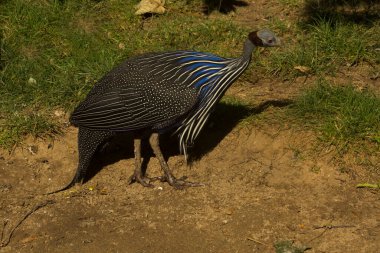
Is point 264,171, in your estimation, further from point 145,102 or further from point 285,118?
point 145,102

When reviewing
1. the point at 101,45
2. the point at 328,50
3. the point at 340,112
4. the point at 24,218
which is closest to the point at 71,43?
the point at 101,45

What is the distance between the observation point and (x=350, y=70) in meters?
5.17

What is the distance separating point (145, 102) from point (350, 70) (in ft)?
6.03

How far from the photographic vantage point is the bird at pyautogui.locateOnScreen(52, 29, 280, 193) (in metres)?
4.06

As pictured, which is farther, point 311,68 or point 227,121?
point 311,68

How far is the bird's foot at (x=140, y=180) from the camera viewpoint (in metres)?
4.36

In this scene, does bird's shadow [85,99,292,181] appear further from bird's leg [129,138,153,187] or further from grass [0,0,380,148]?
grass [0,0,380,148]

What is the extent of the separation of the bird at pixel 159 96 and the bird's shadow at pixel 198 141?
1.06ft

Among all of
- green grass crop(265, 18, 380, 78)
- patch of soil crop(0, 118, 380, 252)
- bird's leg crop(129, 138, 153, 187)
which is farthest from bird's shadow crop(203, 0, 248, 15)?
bird's leg crop(129, 138, 153, 187)

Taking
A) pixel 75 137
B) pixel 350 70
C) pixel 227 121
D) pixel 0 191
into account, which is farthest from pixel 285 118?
pixel 0 191

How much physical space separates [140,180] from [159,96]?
61 centimetres

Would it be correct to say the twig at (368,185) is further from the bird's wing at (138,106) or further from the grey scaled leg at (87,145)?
the grey scaled leg at (87,145)

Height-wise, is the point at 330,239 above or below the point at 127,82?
below

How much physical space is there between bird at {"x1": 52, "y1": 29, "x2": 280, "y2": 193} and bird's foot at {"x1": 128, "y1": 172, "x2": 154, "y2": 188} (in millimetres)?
157
